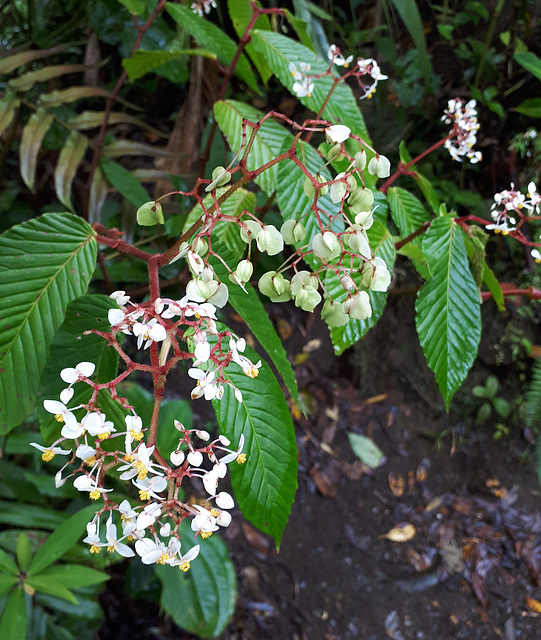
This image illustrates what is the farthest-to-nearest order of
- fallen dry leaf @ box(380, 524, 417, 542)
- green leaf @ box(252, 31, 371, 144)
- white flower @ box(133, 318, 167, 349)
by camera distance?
fallen dry leaf @ box(380, 524, 417, 542) → green leaf @ box(252, 31, 371, 144) → white flower @ box(133, 318, 167, 349)

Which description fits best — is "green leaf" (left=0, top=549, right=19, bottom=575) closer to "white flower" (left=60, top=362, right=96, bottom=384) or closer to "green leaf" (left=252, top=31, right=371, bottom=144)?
"white flower" (left=60, top=362, right=96, bottom=384)

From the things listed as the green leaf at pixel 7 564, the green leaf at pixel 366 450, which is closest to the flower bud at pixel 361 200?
the green leaf at pixel 7 564

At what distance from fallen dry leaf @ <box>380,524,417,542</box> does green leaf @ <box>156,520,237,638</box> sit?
68 cm

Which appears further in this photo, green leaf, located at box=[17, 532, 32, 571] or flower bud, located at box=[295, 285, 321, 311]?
green leaf, located at box=[17, 532, 32, 571]

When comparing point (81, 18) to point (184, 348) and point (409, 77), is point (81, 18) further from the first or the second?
point (184, 348)

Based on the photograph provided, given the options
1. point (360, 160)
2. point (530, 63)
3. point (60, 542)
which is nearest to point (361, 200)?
point (360, 160)

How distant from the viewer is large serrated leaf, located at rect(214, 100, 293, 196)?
0.82m

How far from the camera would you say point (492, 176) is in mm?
1521

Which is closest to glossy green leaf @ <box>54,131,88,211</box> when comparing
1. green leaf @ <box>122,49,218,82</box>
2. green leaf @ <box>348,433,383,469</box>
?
green leaf @ <box>122,49,218,82</box>

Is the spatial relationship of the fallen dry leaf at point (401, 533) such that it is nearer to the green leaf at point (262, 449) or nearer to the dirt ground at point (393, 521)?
the dirt ground at point (393, 521)

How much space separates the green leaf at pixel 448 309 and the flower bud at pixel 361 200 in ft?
0.82

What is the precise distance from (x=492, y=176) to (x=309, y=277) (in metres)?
1.32

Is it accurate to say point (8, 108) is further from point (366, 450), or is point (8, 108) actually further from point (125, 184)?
point (366, 450)

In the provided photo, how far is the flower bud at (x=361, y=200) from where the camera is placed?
446mm
